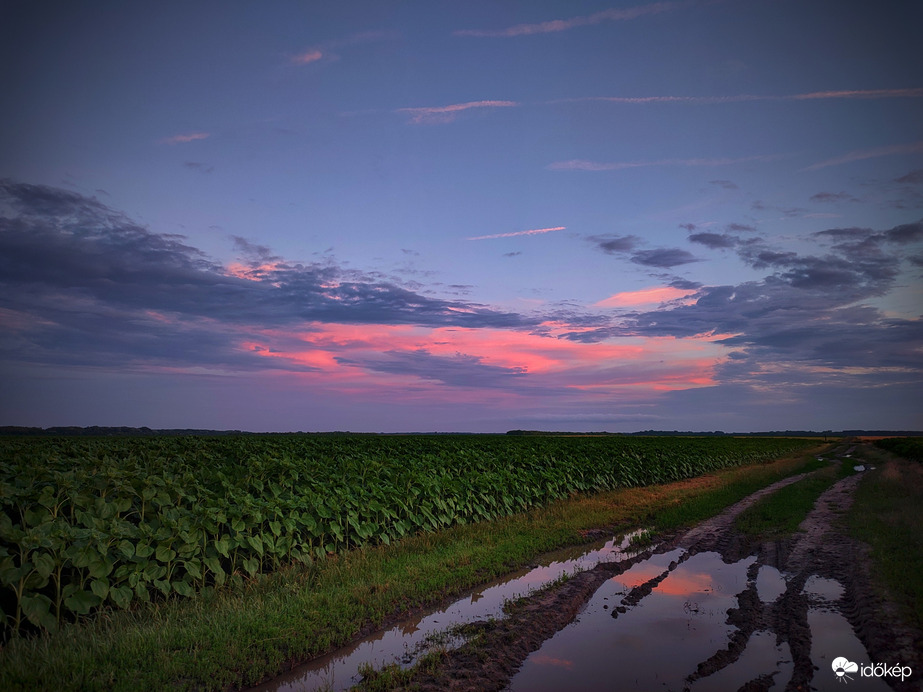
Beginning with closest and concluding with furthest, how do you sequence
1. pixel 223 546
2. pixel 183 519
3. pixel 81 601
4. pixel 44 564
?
pixel 44 564, pixel 81 601, pixel 183 519, pixel 223 546

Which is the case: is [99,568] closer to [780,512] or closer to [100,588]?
[100,588]

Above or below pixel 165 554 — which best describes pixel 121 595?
below

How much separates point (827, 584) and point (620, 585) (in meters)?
3.49

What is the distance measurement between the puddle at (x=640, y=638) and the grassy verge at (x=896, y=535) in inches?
86.7

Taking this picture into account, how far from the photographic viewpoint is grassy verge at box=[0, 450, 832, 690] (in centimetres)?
560

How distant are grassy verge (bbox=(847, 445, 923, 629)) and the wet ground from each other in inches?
15.1

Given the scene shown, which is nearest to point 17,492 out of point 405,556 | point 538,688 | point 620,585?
point 405,556

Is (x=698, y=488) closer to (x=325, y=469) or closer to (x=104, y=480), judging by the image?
(x=325, y=469)

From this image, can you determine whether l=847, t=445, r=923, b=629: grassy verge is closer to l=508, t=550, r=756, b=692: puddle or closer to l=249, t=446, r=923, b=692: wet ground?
l=249, t=446, r=923, b=692: wet ground

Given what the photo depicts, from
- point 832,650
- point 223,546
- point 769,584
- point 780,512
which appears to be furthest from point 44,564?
point 780,512

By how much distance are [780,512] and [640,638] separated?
40.4 ft

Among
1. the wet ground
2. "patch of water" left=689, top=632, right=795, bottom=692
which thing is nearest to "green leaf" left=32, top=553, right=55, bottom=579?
the wet ground

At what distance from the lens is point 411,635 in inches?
281

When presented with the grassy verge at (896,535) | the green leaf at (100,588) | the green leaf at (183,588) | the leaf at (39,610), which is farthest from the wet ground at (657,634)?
the leaf at (39,610)
